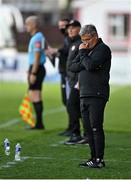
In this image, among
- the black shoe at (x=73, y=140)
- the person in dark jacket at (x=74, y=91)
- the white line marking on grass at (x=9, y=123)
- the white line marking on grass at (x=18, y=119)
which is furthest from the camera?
the white line marking on grass at (x=18, y=119)

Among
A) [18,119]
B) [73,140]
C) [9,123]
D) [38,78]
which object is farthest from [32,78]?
[18,119]

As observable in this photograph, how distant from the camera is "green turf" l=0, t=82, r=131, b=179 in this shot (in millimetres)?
11405

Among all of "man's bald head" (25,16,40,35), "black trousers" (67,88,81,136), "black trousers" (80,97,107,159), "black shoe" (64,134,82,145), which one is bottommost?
"black shoe" (64,134,82,145)

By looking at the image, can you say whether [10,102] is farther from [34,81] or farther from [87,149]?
[87,149]

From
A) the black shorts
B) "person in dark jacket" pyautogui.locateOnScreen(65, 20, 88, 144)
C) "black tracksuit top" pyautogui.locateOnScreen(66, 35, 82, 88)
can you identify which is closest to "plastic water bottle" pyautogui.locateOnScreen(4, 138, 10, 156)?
"person in dark jacket" pyautogui.locateOnScreen(65, 20, 88, 144)

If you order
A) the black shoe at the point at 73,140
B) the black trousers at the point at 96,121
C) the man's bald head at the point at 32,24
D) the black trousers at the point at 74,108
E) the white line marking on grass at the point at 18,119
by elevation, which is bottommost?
the white line marking on grass at the point at 18,119

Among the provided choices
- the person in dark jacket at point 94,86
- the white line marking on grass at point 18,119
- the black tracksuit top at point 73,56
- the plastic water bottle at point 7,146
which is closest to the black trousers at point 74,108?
the black tracksuit top at point 73,56

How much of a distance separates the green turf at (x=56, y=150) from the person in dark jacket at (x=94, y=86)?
12.8 inches

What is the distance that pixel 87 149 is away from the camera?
46.2ft

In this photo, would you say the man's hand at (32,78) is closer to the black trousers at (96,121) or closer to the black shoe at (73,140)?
the black shoe at (73,140)

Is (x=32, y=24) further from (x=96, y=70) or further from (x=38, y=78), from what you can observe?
(x=96, y=70)

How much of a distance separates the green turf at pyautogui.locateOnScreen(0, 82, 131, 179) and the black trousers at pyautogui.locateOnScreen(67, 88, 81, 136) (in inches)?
14.0

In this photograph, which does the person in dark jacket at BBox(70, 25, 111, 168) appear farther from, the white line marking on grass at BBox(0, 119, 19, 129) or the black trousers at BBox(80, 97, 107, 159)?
the white line marking on grass at BBox(0, 119, 19, 129)

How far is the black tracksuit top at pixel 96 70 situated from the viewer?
466 inches
